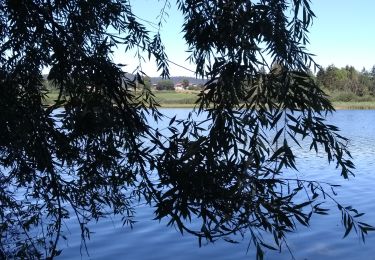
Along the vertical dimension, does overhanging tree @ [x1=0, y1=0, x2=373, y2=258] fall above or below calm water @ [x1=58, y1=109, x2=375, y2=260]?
above

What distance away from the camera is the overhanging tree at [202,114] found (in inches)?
67.0

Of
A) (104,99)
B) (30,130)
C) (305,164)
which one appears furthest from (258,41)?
(305,164)

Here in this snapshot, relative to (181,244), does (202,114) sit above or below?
above

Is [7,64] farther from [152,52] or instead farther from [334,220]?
[334,220]

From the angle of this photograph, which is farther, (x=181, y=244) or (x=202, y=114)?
(x=181, y=244)

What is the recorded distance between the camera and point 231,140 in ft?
6.14

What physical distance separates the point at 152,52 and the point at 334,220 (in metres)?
5.45

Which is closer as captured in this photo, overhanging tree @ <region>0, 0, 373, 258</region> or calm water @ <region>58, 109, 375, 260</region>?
overhanging tree @ <region>0, 0, 373, 258</region>

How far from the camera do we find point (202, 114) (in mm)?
2359

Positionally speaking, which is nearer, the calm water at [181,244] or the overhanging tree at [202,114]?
the overhanging tree at [202,114]

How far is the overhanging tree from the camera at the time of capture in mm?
1703

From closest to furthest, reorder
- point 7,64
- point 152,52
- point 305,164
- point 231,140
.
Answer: point 231,140
point 7,64
point 152,52
point 305,164

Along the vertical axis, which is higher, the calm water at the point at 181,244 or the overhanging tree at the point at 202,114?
the overhanging tree at the point at 202,114

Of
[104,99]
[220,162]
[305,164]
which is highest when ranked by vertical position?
[104,99]
